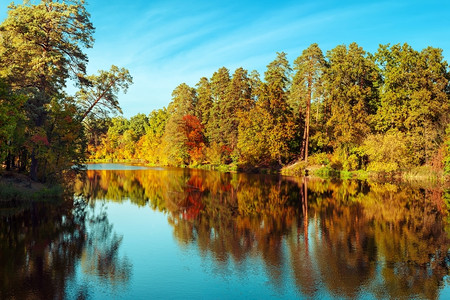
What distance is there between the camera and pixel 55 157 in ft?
94.9

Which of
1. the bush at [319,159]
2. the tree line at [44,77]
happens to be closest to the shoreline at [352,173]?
the bush at [319,159]

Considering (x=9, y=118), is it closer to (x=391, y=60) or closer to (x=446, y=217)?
(x=446, y=217)

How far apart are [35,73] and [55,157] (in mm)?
6962

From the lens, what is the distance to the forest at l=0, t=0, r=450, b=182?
28.5 meters

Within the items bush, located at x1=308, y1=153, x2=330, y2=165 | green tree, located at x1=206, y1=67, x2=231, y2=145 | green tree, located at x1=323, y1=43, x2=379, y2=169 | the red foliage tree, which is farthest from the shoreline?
the red foliage tree

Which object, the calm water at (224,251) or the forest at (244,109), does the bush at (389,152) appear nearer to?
the forest at (244,109)

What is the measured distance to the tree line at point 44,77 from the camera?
27.4 metres

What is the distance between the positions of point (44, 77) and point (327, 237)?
85.9 ft

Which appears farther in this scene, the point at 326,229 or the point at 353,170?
the point at 353,170

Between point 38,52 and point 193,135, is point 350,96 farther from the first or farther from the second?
point 38,52

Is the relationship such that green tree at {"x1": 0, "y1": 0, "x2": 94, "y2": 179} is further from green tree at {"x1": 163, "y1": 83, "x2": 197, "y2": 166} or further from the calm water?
green tree at {"x1": 163, "y1": 83, "x2": 197, "y2": 166}

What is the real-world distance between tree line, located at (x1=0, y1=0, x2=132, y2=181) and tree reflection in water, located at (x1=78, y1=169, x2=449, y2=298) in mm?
5797

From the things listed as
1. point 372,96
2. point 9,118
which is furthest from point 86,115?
point 372,96

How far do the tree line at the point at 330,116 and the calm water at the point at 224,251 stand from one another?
60.9 ft
